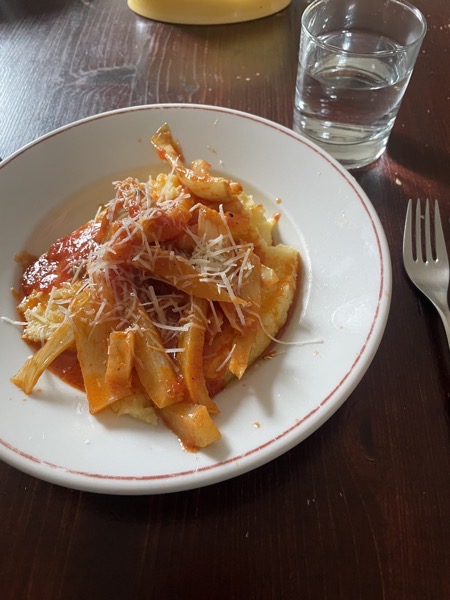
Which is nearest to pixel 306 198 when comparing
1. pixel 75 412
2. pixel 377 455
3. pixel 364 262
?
pixel 364 262

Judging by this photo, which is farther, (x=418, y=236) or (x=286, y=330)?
(x=418, y=236)

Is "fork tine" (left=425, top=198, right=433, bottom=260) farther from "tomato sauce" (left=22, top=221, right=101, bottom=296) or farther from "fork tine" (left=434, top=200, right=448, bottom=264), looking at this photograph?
"tomato sauce" (left=22, top=221, right=101, bottom=296)

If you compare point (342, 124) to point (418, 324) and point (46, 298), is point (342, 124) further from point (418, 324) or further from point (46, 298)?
point (46, 298)

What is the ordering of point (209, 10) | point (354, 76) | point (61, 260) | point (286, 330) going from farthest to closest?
point (209, 10) < point (354, 76) < point (61, 260) < point (286, 330)

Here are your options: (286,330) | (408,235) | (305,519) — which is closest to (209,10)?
Result: (408,235)

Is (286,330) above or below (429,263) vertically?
above

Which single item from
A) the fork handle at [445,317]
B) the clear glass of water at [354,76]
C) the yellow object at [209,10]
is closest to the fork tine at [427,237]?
the fork handle at [445,317]

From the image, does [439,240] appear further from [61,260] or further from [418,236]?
[61,260]
